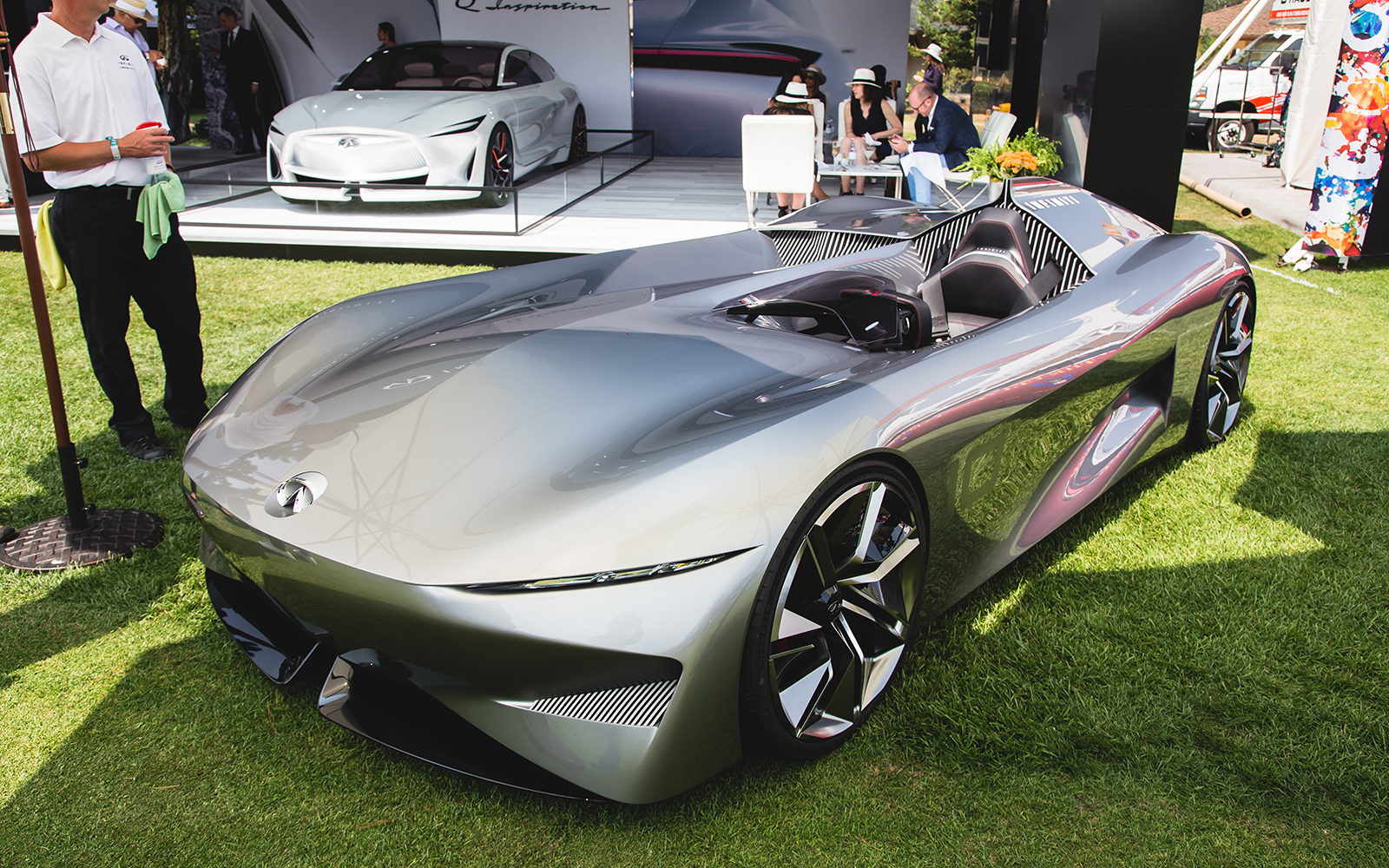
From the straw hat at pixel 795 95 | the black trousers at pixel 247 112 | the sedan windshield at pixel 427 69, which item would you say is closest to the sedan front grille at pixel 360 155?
the sedan windshield at pixel 427 69

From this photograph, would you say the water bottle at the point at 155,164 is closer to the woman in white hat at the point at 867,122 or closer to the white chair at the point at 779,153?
the white chair at the point at 779,153

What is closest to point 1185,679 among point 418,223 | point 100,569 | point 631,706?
point 631,706

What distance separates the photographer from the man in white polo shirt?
2.97 meters

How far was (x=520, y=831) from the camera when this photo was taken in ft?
5.72

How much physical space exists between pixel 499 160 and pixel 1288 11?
16081mm

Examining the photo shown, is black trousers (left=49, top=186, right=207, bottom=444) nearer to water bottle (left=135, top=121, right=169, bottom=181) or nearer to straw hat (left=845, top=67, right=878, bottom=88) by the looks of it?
water bottle (left=135, top=121, right=169, bottom=181)

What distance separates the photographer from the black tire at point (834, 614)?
1.70m

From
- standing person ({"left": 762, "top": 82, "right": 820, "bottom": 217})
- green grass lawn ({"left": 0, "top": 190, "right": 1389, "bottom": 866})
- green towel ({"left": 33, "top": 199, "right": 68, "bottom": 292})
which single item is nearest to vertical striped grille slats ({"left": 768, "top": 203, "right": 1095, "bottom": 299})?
green grass lawn ({"left": 0, "top": 190, "right": 1389, "bottom": 866})

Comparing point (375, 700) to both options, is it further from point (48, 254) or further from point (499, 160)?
point (499, 160)

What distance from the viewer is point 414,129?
290 inches

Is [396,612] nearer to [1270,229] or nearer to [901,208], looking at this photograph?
[901,208]

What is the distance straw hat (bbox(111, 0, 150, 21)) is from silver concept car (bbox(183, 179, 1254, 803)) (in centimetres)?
123

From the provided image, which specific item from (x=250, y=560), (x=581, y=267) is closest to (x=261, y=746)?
(x=250, y=560)

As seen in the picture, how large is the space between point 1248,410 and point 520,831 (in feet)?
11.5
